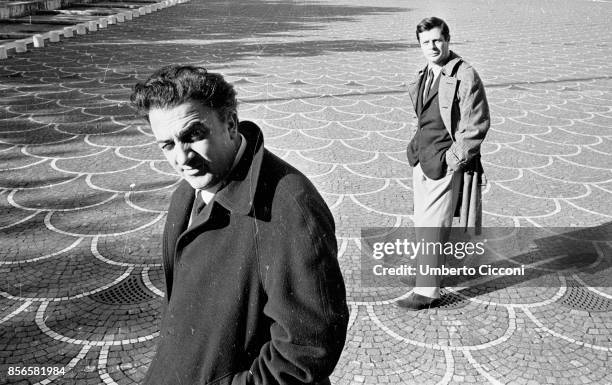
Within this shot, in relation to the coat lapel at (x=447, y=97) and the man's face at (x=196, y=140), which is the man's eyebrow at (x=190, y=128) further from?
the coat lapel at (x=447, y=97)

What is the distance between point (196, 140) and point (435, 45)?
1841mm

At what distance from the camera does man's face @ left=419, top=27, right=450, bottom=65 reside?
2.74 m

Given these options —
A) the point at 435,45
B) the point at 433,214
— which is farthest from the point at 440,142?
the point at 435,45

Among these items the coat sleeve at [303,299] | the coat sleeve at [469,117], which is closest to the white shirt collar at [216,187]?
the coat sleeve at [303,299]

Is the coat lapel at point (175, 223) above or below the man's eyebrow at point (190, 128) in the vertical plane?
below

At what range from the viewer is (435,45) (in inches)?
109

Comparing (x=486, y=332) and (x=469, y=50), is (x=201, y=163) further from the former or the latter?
(x=469, y=50)

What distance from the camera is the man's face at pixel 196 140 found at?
4.54 feet

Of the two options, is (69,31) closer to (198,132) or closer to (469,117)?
(469,117)

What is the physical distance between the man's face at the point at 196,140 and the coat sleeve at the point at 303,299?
11.1 inches

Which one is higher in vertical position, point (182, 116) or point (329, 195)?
point (182, 116)

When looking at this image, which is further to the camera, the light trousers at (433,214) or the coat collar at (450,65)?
the light trousers at (433,214)
